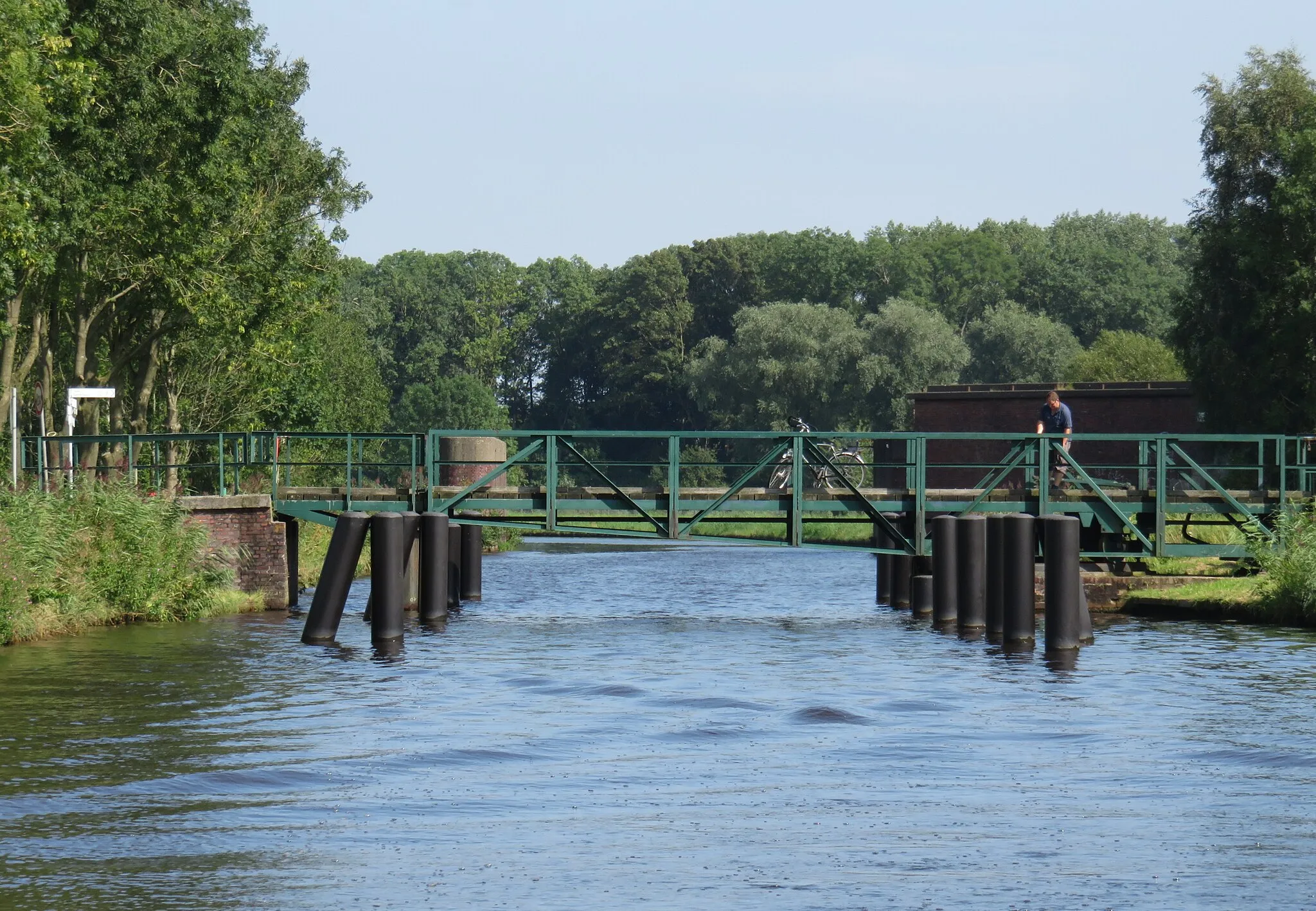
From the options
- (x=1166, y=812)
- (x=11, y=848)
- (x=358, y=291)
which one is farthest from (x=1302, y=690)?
(x=358, y=291)

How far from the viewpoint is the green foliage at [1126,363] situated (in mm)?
70750

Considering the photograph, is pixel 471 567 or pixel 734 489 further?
pixel 471 567

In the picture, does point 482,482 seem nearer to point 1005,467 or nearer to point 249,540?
point 249,540

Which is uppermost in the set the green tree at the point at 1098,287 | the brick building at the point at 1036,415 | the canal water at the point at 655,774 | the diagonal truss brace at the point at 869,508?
the green tree at the point at 1098,287

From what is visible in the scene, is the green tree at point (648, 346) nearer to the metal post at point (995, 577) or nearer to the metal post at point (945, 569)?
the metal post at point (945, 569)

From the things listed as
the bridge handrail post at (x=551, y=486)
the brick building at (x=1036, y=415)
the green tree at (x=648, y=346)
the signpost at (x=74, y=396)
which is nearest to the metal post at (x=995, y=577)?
the bridge handrail post at (x=551, y=486)

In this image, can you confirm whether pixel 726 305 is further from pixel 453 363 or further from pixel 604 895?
pixel 604 895

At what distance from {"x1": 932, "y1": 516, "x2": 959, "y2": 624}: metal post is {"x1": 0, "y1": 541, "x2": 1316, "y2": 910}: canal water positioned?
89.3 inches

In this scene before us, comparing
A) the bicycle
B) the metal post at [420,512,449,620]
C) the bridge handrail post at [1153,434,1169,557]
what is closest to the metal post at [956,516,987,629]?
the bicycle

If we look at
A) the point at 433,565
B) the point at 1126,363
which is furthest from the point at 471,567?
the point at 1126,363

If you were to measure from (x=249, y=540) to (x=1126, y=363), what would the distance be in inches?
2024

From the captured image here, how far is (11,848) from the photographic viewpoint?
1048 centimetres

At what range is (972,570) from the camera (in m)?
24.5

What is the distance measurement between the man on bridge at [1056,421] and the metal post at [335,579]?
10174 millimetres
